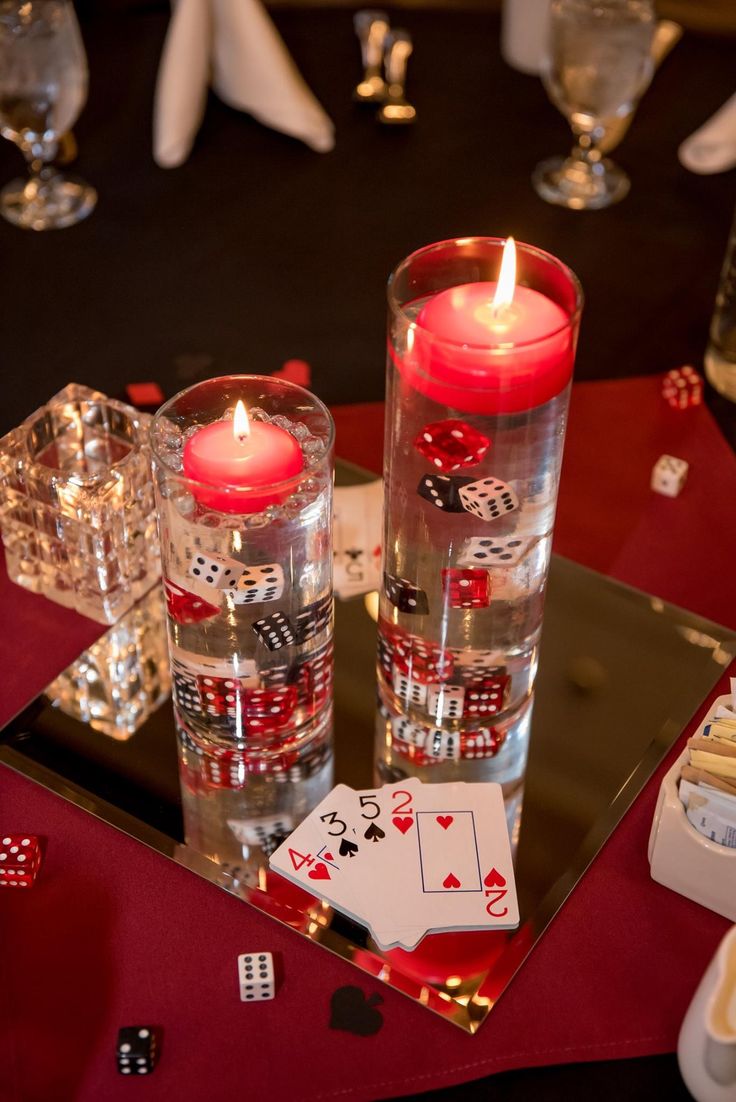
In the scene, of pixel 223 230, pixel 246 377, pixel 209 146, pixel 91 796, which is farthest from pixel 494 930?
pixel 209 146

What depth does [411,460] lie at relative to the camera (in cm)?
93

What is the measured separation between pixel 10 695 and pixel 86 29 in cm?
133

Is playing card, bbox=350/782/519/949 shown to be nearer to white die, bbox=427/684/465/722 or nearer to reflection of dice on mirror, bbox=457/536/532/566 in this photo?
white die, bbox=427/684/465/722

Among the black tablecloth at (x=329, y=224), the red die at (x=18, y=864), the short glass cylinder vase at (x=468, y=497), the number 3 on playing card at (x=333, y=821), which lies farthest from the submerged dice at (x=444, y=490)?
the black tablecloth at (x=329, y=224)

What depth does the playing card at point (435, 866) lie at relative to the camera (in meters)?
0.90

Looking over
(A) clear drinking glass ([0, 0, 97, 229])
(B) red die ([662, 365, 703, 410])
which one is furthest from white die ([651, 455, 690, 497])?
(A) clear drinking glass ([0, 0, 97, 229])

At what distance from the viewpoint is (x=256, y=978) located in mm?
869

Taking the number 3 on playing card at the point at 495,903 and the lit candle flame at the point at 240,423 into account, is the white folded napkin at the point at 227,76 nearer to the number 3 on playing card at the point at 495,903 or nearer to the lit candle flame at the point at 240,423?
the lit candle flame at the point at 240,423

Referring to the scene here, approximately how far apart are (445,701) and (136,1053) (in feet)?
1.14

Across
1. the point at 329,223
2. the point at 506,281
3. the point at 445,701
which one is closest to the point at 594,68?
the point at 329,223

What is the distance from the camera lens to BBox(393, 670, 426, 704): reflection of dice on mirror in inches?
40.6

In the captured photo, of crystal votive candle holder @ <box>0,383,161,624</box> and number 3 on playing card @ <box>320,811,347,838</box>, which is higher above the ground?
crystal votive candle holder @ <box>0,383,161,624</box>

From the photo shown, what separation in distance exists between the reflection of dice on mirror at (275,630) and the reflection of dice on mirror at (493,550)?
0.13 metres

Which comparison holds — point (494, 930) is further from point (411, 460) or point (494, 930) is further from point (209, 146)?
point (209, 146)
